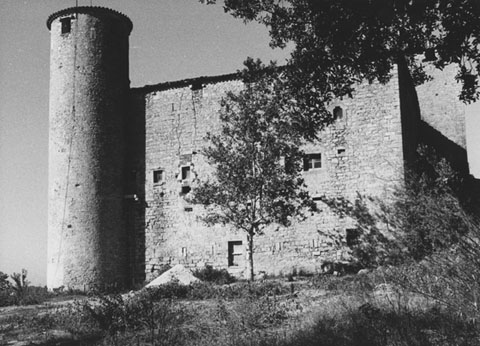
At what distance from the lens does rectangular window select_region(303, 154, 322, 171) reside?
21.4 metres

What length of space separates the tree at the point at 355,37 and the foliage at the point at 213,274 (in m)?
11.2

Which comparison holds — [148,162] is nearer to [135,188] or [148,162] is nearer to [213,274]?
[135,188]

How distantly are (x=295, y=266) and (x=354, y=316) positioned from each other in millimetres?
13159

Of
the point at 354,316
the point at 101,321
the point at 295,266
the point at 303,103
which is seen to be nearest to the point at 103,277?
the point at 295,266

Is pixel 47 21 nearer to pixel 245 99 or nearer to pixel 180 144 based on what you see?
pixel 180 144

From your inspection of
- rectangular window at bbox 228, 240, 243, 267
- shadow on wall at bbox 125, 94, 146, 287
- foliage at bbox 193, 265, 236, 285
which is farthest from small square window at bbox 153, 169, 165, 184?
foliage at bbox 193, 265, 236, 285

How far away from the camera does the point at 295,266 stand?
2109 cm

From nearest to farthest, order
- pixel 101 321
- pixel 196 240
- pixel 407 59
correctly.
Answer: pixel 101 321
pixel 407 59
pixel 196 240

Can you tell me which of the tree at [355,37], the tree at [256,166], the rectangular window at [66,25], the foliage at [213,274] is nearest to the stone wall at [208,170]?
the foliage at [213,274]

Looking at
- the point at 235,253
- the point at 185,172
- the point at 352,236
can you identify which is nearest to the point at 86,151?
the point at 185,172

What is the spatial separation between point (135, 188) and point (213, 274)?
16.7ft

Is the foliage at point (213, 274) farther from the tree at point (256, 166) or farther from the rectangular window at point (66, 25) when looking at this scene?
the rectangular window at point (66, 25)

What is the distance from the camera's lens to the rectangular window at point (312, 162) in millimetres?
21406

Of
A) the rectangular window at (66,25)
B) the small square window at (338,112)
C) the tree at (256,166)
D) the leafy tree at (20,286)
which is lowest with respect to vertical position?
the leafy tree at (20,286)
